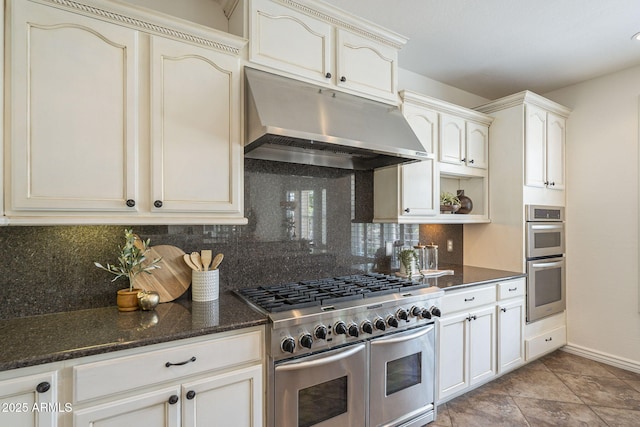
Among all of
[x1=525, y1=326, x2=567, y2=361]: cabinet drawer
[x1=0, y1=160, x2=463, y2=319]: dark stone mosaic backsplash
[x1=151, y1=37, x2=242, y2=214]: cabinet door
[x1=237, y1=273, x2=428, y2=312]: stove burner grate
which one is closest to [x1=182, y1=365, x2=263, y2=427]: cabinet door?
[x1=237, y1=273, x2=428, y2=312]: stove burner grate

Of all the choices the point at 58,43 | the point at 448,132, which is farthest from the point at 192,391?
the point at 448,132

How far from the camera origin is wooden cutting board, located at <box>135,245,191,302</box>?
1.85 meters

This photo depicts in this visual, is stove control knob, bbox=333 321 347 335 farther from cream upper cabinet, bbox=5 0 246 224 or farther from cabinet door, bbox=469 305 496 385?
cabinet door, bbox=469 305 496 385

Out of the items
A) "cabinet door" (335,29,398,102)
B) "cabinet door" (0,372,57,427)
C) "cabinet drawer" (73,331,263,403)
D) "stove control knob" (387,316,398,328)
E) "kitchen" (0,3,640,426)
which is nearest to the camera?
"cabinet door" (0,372,57,427)

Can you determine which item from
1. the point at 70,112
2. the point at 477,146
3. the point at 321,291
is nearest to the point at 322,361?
the point at 321,291

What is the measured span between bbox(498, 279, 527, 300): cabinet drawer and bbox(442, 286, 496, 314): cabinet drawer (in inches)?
3.4

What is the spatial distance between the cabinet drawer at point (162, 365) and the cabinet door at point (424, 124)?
1932mm

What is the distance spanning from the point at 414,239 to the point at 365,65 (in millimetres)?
1619

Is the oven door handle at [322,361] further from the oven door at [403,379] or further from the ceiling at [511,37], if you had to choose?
the ceiling at [511,37]

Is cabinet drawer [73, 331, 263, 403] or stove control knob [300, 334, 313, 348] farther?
stove control knob [300, 334, 313, 348]

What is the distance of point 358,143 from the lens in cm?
188

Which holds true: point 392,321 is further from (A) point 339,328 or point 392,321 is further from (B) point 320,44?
(B) point 320,44

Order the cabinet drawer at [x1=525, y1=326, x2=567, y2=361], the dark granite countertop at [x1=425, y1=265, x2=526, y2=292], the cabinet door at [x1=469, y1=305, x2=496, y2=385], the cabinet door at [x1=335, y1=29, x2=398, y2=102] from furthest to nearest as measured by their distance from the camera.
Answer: the cabinet drawer at [x1=525, y1=326, x2=567, y2=361] < the cabinet door at [x1=469, y1=305, x2=496, y2=385] < the dark granite countertop at [x1=425, y1=265, x2=526, y2=292] < the cabinet door at [x1=335, y1=29, x2=398, y2=102]

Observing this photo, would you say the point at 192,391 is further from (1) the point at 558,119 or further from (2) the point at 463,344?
(1) the point at 558,119
